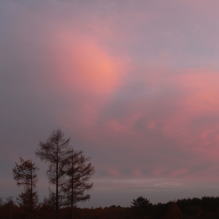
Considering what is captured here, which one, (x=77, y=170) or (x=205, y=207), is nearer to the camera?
(x=77, y=170)

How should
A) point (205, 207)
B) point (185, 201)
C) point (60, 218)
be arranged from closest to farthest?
1. point (60, 218)
2. point (205, 207)
3. point (185, 201)

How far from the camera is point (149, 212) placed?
56562mm

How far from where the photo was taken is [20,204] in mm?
46812

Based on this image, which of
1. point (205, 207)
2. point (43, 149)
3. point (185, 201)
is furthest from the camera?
point (185, 201)

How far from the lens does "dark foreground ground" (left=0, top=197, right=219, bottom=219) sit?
47594 mm

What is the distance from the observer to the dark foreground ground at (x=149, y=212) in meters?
47.6

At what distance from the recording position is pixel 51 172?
1774 inches

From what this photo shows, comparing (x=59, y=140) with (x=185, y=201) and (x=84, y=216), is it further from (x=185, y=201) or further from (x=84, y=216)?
(x=185, y=201)

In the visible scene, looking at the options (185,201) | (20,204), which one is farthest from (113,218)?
(20,204)

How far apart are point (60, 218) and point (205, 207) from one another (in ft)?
56.6


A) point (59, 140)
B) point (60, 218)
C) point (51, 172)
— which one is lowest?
point (60, 218)

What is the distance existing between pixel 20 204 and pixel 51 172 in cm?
489

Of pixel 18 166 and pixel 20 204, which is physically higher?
pixel 18 166

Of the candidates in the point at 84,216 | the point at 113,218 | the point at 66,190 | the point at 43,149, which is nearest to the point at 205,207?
the point at 113,218
